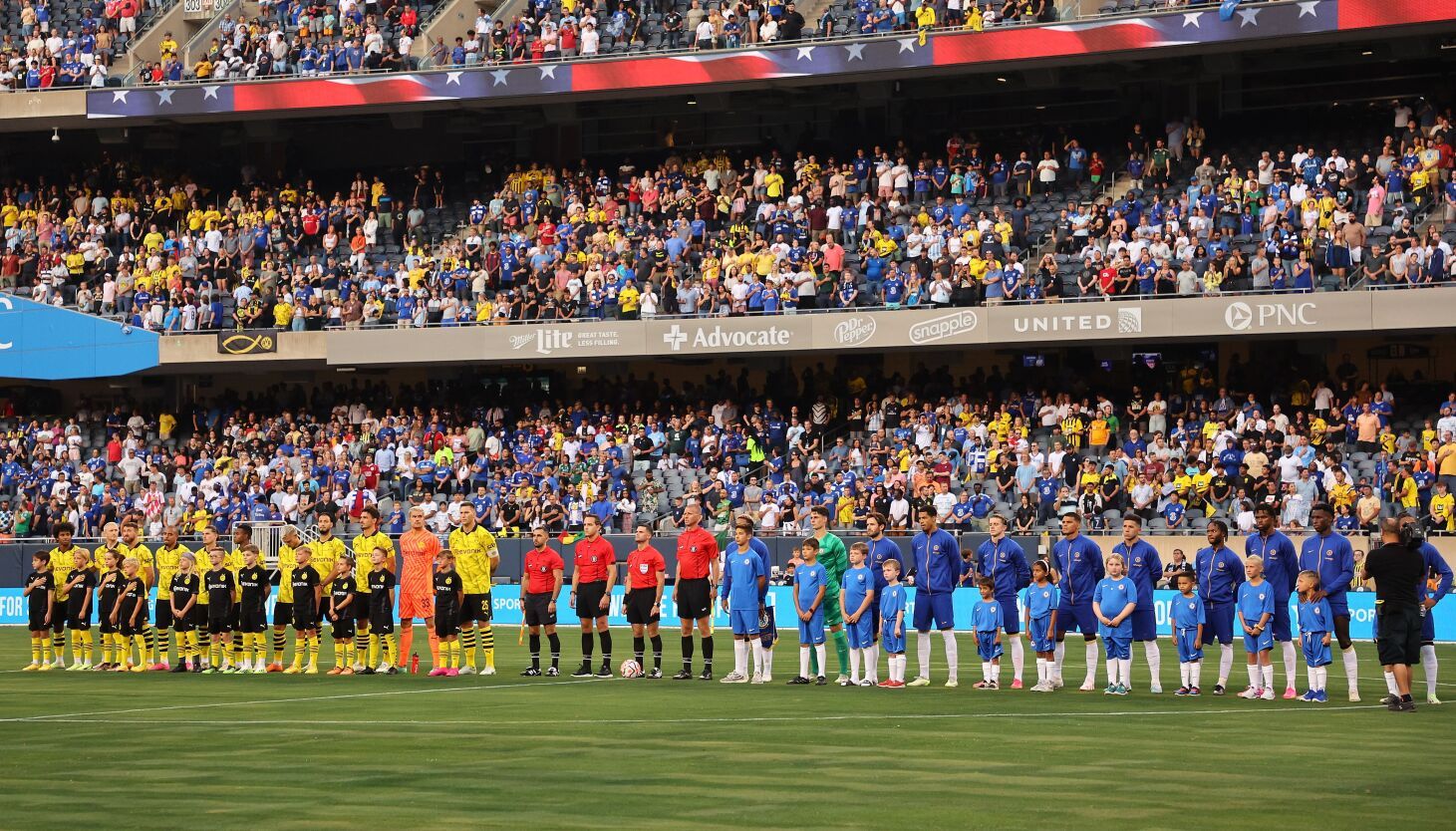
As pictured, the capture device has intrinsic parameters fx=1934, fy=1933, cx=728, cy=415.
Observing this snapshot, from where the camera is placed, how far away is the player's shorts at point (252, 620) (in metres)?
24.4

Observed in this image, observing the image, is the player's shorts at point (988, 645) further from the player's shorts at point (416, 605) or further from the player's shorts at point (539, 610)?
the player's shorts at point (416, 605)

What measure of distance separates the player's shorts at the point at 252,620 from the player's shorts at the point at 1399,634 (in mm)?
13865

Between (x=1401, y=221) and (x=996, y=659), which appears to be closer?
(x=996, y=659)

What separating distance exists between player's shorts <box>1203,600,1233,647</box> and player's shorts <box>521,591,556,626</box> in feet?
24.8

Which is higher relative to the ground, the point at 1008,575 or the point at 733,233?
the point at 733,233

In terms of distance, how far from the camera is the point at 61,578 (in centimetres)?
2655

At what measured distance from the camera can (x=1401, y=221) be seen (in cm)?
3588

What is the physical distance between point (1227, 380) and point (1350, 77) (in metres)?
7.75

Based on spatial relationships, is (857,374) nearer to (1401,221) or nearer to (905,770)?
(1401,221)

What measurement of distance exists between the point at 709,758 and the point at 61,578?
603 inches

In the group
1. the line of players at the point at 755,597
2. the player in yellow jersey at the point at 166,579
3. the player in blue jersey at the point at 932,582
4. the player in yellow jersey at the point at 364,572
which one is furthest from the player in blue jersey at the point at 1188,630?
the player in yellow jersey at the point at 166,579

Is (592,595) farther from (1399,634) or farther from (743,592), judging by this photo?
(1399,634)

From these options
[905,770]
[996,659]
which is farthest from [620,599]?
[905,770]

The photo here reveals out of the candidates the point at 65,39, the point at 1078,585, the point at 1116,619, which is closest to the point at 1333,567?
the point at 1116,619
